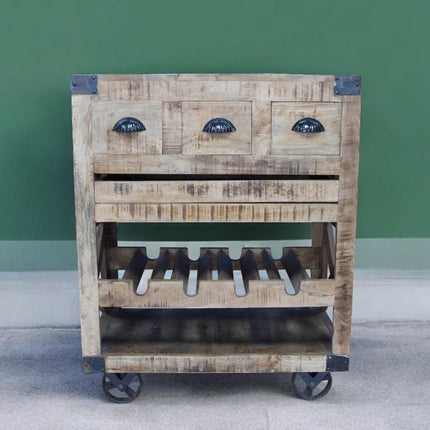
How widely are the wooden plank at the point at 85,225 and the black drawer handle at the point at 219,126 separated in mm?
307

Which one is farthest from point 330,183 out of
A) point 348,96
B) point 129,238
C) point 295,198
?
point 129,238

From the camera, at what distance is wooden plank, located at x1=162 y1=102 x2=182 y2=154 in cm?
136

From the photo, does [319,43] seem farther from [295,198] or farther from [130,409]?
[130,409]

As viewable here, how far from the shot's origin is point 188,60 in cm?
195

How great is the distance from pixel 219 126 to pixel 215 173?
0.40 feet

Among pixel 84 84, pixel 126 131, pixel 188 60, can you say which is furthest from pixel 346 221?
pixel 188 60

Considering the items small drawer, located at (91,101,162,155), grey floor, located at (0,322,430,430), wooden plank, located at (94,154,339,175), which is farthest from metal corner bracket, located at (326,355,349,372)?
small drawer, located at (91,101,162,155)

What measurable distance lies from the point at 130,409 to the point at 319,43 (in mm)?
1395

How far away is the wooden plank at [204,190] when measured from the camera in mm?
1393

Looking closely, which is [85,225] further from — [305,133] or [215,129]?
[305,133]

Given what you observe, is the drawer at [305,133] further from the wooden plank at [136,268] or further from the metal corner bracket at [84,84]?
the wooden plank at [136,268]

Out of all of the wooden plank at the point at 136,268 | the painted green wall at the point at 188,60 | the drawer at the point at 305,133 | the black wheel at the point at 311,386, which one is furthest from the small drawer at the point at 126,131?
the black wheel at the point at 311,386

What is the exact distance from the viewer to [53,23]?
1.93 meters

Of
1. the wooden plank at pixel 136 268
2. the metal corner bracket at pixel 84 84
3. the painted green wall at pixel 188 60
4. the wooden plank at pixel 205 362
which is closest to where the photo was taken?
the metal corner bracket at pixel 84 84
